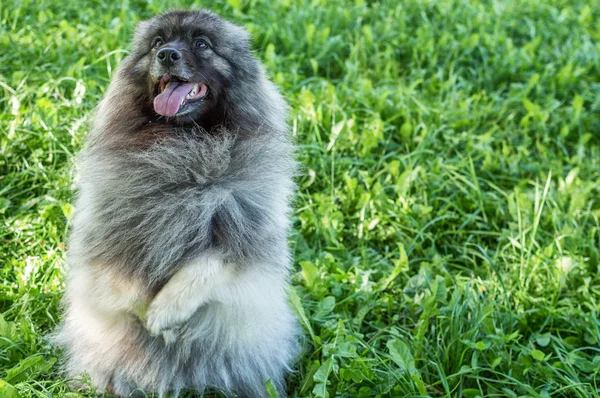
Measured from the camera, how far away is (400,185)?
3.99 metres

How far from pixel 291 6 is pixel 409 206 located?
8.23 ft

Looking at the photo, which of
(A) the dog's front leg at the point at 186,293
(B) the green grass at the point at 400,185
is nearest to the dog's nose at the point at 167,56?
(A) the dog's front leg at the point at 186,293

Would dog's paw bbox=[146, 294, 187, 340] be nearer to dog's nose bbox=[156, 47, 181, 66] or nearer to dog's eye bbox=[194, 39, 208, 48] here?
dog's nose bbox=[156, 47, 181, 66]

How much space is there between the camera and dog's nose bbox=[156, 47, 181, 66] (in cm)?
269

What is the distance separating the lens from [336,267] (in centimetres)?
353

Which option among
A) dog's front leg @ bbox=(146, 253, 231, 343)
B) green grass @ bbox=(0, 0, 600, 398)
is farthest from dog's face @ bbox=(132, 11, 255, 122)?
green grass @ bbox=(0, 0, 600, 398)

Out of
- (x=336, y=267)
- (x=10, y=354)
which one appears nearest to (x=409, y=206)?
(x=336, y=267)

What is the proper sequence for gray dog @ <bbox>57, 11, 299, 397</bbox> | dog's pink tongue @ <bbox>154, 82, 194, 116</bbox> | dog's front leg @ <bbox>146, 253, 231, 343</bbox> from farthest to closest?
dog's pink tongue @ <bbox>154, 82, 194, 116</bbox> → gray dog @ <bbox>57, 11, 299, 397</bbox> → dog's front leg @ <bbox>146, 253, 231, 343</bbox>

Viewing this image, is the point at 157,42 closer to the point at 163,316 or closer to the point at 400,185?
the point at 163,316

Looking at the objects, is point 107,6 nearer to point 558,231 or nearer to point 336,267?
point 336,267

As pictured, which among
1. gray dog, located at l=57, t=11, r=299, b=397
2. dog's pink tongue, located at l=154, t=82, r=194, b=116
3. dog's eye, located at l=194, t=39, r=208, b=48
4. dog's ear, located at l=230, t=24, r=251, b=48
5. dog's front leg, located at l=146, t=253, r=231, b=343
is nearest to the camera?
dog's front leg, located at l=146, t=253, r=231, b=343

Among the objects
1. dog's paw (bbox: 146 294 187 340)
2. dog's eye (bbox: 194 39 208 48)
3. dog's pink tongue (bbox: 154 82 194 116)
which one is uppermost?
dog's eye (bbox: 194 39 208 48)

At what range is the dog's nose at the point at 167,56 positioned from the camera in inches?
106

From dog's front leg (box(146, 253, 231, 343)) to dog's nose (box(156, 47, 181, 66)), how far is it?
2.55 feet
